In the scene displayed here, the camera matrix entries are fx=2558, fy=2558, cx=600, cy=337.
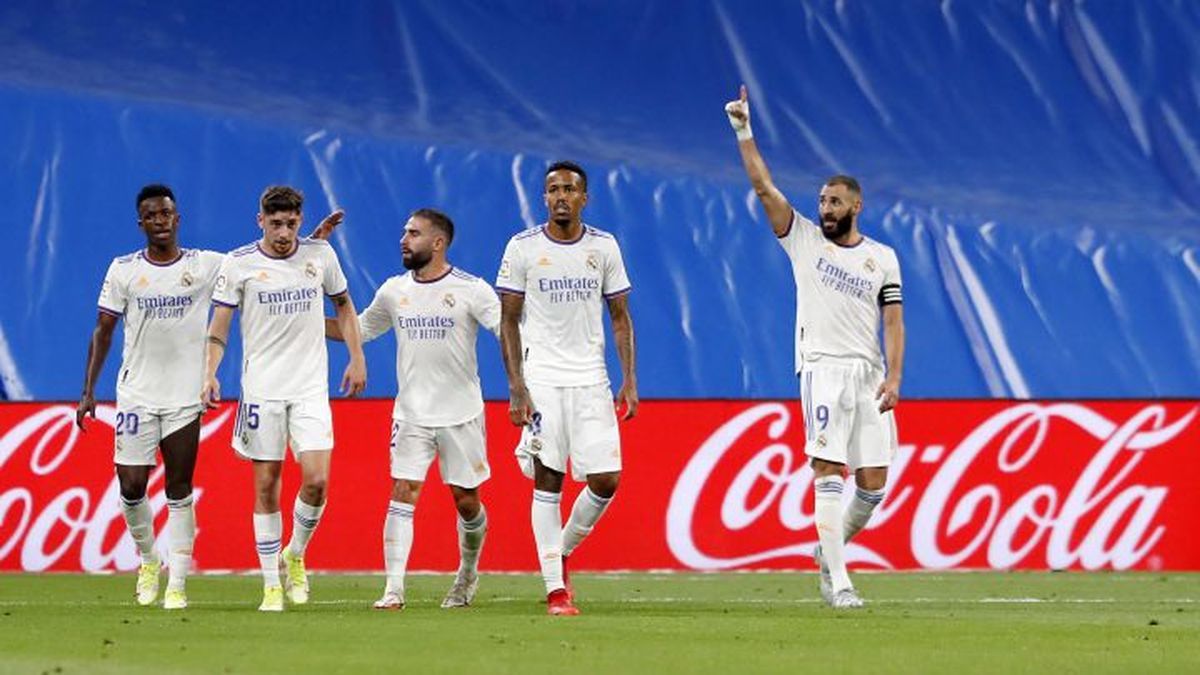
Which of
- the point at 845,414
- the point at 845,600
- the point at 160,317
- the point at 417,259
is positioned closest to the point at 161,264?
the point at 160,317

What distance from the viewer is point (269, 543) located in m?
13.5

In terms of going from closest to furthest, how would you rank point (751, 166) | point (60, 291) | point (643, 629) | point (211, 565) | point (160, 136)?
point (643, 629), point (751, 166), point (211, 565), point (60, 291), point (160, 136)

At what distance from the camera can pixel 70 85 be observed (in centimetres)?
3234

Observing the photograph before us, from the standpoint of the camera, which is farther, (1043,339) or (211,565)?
(1043,339)

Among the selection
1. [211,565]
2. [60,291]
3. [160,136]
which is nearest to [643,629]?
[211,565]

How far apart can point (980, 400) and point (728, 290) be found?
1157 cm

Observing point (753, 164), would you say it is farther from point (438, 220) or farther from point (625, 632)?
point (625, 632)

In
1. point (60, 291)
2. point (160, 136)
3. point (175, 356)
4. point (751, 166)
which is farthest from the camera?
point (160, 136)

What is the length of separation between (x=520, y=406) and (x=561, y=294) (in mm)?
636

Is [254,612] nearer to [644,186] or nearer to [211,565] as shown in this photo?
[211,565]

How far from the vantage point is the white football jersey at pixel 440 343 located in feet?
46.3

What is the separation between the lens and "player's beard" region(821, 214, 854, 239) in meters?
13.6

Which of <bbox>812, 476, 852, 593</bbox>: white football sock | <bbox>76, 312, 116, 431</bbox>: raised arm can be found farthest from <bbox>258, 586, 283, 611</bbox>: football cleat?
<bbox>812, 476, 852, 593</bbox>: white football sock

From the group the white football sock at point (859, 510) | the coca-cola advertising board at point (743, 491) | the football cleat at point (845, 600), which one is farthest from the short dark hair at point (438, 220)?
the coca-cola advertising board at point (743, 491)
